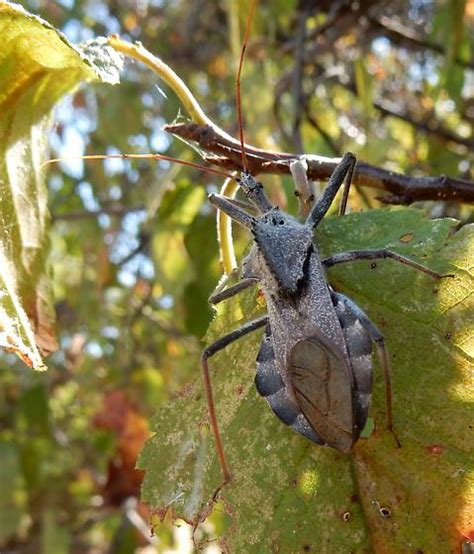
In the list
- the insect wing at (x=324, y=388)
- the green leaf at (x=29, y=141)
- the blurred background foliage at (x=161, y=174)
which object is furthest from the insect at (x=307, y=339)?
the blurred background foliage at (x=161, y=174)

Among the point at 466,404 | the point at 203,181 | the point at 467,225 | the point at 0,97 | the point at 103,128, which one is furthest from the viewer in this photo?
the point at 103,128

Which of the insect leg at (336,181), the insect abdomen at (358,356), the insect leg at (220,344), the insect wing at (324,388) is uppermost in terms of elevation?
the insect leg at (336,181)

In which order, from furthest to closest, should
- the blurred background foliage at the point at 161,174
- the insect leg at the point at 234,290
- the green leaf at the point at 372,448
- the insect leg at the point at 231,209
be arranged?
the blurred background foliage at the point at 161,174
the insect leg at the point at 231,209
the insect leg at the point at 234,290
the green leaf at the point at 372,448

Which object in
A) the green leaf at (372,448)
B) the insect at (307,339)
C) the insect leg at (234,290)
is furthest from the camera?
the insect leg at (234,290)

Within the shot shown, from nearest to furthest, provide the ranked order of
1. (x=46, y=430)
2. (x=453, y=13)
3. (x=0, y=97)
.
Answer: (x=0, y=97) < (x=453, y=13) < (x=46, y=430)

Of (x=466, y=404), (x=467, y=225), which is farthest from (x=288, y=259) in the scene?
(x=466, y=404)

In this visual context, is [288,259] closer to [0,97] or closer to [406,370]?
[406,370]

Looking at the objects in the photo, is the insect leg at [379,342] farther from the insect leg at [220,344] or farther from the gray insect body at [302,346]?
the insect leg at [220,344]

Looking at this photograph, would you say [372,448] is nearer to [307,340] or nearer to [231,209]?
[307,340]
